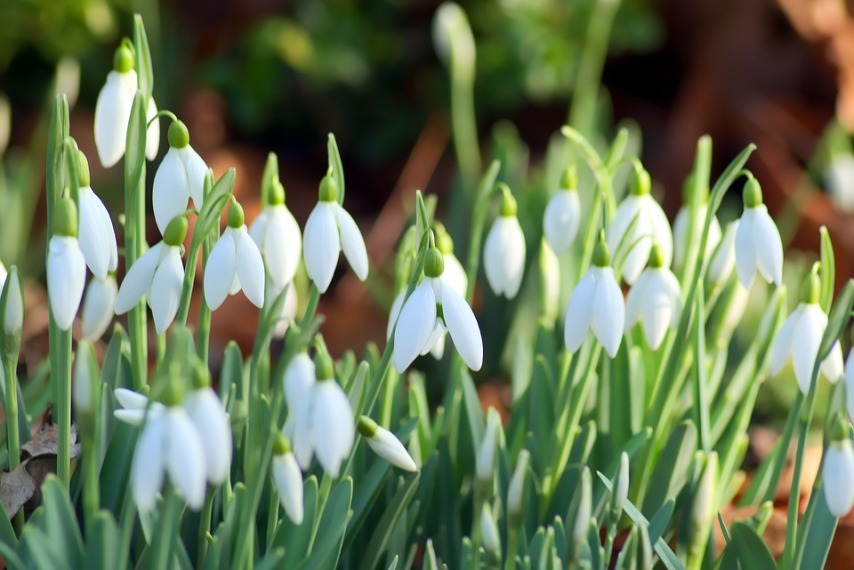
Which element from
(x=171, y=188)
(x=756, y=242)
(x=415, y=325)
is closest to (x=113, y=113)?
(x=171, y=188)

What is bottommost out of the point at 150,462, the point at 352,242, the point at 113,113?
the point at 150,462

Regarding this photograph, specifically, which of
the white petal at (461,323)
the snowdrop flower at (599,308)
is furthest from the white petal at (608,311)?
the white petal at (461,323)

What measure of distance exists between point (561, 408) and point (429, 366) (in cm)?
76

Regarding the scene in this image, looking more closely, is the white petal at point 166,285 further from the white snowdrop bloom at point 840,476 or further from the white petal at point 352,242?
the white snowdrop bloom at point 840,476

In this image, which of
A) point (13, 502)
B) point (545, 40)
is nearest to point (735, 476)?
point (13, 502)

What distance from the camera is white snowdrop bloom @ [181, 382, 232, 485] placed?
2.43ft

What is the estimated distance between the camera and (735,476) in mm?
1326

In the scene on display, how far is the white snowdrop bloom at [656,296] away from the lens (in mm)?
1043

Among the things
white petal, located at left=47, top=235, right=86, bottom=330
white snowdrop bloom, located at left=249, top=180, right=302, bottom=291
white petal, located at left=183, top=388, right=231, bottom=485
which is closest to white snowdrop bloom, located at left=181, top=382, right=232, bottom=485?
white petal, located at left=183, top=388, right=231, bottom=485

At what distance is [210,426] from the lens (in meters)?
0.74

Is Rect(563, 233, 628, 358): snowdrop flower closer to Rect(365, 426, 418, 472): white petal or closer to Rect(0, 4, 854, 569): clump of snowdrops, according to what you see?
Rect(0, 4, 854, 569): clump of snowdrops

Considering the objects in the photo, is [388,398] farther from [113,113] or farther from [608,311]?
[113,113]

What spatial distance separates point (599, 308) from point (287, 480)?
0.33m

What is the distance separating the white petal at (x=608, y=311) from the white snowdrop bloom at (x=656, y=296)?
66 millimetres
